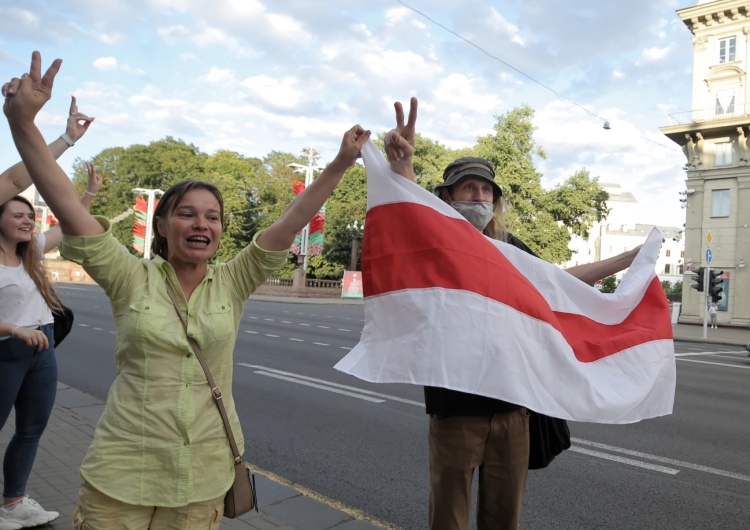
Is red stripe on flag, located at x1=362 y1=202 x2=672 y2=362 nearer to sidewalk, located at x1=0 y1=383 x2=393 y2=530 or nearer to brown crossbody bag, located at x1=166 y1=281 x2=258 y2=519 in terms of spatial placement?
brown crossbody bag, located at x1=166 y1=281 x2=258 y2=519

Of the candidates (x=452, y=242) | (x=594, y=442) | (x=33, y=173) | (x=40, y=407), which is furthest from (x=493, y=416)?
(x=594, y=442)

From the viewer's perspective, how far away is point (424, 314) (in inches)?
108

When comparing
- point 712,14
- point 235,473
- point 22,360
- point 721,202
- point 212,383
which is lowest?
point 235,473

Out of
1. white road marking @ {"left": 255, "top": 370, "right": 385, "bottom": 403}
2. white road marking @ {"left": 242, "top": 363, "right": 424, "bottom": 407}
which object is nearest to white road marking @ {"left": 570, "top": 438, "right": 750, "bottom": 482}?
white road marking @ {"left": 242, "top": 363, "right": 424, "bottom": 407}

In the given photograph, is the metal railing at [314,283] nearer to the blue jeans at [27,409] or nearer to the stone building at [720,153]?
the stone building at [720,153]

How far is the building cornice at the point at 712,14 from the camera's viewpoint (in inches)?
1400

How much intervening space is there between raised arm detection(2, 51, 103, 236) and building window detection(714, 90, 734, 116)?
134 ft

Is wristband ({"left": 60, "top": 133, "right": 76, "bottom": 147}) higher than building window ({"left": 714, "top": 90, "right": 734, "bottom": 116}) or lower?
lower

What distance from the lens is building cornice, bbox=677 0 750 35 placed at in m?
35.6

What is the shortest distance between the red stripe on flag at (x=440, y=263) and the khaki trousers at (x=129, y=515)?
1.16 meters

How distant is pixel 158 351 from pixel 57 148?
141 centimetres

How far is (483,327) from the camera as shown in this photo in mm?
2715

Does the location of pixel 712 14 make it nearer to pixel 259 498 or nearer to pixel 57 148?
pixel 259 498

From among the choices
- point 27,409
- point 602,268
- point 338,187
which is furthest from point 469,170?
point 338,187
